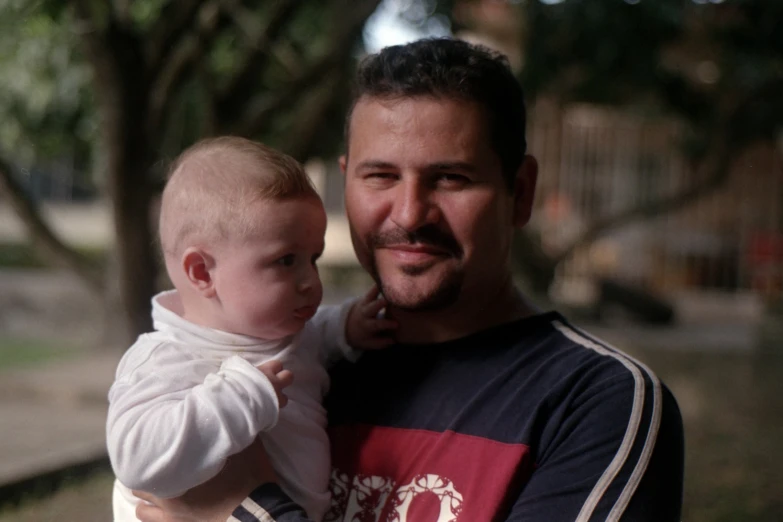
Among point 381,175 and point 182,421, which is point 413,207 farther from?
point 182,421

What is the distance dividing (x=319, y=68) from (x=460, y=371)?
166 inches

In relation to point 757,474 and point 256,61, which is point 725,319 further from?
point 256,61

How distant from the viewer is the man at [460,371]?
134cm

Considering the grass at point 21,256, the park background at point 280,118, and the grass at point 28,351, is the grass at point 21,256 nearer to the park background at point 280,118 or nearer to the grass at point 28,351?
the park background at point 280,118

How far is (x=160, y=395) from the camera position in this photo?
135cm

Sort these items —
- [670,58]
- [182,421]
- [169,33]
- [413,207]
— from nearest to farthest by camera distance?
[182,421] < [413,207] < [169,33] < [670,58]

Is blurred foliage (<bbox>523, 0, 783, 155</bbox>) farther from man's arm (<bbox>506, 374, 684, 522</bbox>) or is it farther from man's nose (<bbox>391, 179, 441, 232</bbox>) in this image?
man's arm (<bbox>506, 374, 684, 522</bbox>)

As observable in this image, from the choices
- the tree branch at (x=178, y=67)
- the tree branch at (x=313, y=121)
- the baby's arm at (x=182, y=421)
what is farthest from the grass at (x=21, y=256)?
the baby's arm at (x=182, y=421)

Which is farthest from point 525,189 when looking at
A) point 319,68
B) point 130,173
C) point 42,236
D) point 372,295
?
point 42,236

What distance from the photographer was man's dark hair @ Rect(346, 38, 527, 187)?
1.54 m

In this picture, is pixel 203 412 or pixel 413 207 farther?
pixel 413 207

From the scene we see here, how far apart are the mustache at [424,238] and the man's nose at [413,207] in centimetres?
1

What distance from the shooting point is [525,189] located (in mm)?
1716

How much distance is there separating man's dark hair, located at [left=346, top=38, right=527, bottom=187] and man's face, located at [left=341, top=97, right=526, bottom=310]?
0.02m
